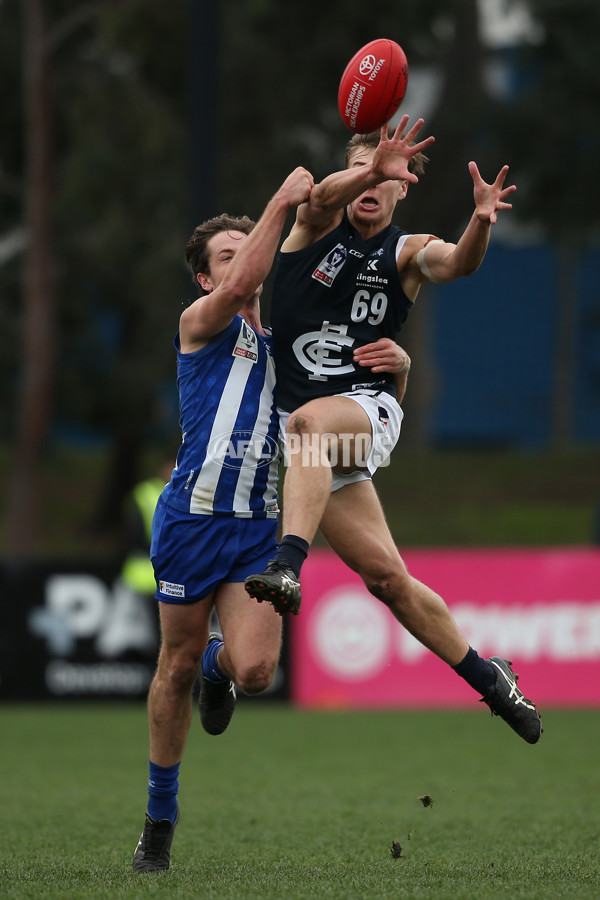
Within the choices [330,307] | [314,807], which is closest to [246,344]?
[330,307]

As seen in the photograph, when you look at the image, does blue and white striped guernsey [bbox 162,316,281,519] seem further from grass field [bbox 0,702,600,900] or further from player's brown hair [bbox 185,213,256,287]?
grass field [bbox 0,702,600,900]

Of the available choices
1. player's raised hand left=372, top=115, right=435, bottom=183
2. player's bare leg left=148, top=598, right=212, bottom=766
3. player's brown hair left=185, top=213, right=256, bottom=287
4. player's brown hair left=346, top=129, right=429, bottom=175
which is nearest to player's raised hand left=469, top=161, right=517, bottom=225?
player's raised hand left=372, top=115, right=435, bottom=183

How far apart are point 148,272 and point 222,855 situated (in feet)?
53.3

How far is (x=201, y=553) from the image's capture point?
17.1 ft

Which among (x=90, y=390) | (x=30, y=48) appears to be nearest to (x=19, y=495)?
(x=90, y=390)

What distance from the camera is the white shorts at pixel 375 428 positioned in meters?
5.28

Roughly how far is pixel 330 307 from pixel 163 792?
2.08m

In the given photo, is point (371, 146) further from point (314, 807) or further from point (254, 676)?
point (314, 807)

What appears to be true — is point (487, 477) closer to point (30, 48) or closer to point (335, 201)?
point (30, 48)

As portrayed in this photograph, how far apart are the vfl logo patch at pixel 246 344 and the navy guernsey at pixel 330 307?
9cm

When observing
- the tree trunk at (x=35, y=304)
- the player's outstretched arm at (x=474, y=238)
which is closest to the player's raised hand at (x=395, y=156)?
the player's outstretched arm at (x=474, y=238)

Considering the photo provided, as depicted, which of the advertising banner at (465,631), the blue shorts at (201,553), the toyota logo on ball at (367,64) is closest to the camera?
the toyota logo on ball at (367,64)

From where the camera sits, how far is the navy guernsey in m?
5.31

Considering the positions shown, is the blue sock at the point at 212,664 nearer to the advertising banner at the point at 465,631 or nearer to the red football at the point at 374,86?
the red football at the point at 374,86
